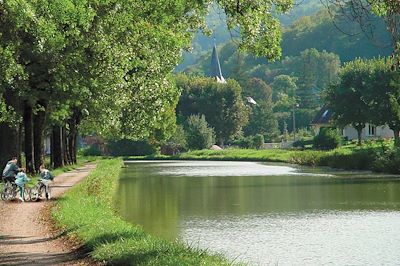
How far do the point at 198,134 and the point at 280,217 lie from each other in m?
101

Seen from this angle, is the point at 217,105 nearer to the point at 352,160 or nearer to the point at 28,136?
the point at 352,160

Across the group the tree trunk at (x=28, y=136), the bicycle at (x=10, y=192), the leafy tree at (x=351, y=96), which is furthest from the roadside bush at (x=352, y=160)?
the bicycle at (x=10, y=192)

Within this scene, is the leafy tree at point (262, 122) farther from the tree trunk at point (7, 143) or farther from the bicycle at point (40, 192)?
the bicycle at point (40, 192)

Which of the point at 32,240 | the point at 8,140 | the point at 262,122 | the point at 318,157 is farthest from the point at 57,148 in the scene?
the point at 262,122

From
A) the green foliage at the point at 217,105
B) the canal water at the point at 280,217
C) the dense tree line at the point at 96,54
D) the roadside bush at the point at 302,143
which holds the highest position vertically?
the green foliage at the point at 217,105

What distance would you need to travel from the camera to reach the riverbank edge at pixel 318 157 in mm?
64094

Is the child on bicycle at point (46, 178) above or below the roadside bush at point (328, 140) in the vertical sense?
below

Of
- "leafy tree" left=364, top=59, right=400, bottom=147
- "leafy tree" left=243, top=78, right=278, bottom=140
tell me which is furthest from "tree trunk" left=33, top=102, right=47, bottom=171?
"leafy tree" left=243, top=78, right=278, bottom=140

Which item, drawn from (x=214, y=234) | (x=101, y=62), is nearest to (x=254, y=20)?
(x=214, y=234)

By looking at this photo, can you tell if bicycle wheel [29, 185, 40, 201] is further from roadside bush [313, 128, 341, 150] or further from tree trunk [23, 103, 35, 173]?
roadside bush [313, 128, 341, 150]

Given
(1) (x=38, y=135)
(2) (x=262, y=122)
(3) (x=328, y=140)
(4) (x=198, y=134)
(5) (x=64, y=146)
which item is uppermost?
(2) (x=262, y=122)

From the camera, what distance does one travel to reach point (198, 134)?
13175 cm

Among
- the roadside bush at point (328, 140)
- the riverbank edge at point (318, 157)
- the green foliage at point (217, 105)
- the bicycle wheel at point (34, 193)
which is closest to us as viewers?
the bicycle wheel at point (34, 193)

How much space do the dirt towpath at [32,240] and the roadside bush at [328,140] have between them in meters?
Result: 69.3
